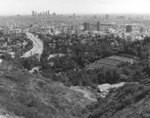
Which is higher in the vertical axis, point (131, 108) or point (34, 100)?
point (131, 108)

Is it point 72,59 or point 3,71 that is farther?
point 72,59

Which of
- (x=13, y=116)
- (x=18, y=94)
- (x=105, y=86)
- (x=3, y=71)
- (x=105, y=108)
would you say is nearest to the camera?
(x=13, y=116)

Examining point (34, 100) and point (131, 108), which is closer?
point (131, 108)

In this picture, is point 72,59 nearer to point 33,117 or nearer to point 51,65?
point 51,65

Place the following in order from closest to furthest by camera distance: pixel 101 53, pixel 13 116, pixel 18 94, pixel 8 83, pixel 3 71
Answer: pixel 13 116, pixel 18 94, pixel 8 83, pixel 3 71, pixel 101 53

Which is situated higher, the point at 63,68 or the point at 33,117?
the point at 33,117

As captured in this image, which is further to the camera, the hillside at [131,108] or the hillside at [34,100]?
the hillside at [34,100]

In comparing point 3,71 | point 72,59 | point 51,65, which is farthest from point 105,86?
point 72,59

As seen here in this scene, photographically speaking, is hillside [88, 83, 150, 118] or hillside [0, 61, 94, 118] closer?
hillside [88, 83, 150, 118]
